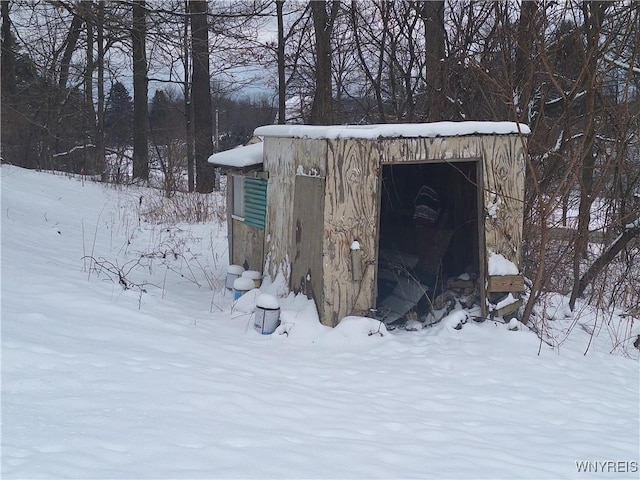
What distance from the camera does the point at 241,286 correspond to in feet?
21.5

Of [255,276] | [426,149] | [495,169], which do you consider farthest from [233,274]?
[495,169]

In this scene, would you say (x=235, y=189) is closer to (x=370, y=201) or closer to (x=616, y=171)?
(x=370, y=201)

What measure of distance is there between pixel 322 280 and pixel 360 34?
963 centimetres

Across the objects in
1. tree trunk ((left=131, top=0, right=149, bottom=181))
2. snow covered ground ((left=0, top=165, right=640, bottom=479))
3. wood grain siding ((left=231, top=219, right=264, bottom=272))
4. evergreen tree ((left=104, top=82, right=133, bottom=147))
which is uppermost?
evergreen tree ((left=104, top=82, right=133, bottom=147))

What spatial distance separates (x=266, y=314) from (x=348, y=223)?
110 cm

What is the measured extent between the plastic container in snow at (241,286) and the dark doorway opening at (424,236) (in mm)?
1413

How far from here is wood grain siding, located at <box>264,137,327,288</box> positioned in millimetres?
6027

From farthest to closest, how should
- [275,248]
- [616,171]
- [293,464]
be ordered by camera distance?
[616,171], [275,248], [293,464]

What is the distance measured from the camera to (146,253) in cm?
891

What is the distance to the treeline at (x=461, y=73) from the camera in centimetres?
667

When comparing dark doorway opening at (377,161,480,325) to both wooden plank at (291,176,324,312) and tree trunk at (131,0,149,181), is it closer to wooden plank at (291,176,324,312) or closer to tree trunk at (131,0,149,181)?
wooden plank at (291,176,324,312)

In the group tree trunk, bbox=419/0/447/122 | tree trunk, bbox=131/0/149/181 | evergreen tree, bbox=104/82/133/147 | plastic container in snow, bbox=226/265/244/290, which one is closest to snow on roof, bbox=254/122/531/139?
plastic container in snow, bbox=226/265/244/290

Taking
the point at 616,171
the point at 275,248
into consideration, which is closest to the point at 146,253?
the point at 275,248

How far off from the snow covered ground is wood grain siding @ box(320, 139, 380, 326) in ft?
0.76
